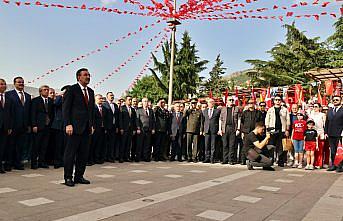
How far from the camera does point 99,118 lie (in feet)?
26.9

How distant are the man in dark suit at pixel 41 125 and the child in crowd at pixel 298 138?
6525 mm

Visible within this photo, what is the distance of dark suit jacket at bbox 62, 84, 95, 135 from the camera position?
5.03 m

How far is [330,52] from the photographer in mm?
26594

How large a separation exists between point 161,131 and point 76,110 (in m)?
4.99

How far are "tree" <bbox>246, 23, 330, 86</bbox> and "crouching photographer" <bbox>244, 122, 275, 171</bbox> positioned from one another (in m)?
20.2

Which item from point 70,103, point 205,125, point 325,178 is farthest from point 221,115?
point 70,103

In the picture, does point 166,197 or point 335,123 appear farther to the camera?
point 335,123

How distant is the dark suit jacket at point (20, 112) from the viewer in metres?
6.68

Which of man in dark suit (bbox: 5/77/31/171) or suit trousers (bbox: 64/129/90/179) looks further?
man in dark suit (bbox: 5/77/31/171)

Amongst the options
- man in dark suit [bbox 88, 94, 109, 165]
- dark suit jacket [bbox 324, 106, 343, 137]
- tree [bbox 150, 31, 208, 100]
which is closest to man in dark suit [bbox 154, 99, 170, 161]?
man in dark suit [bbox 88, 94, 109, 165]

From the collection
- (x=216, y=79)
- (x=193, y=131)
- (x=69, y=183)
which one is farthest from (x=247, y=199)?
(x=216, y=79)

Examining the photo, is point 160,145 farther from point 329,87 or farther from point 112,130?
point 329,87

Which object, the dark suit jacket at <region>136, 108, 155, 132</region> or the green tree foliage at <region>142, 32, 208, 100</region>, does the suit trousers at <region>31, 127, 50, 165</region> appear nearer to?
the dark suit jacket at <region>136, 108, 155, 132</region>

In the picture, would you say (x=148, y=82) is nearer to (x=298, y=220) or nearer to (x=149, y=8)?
(x=149, y=8)
